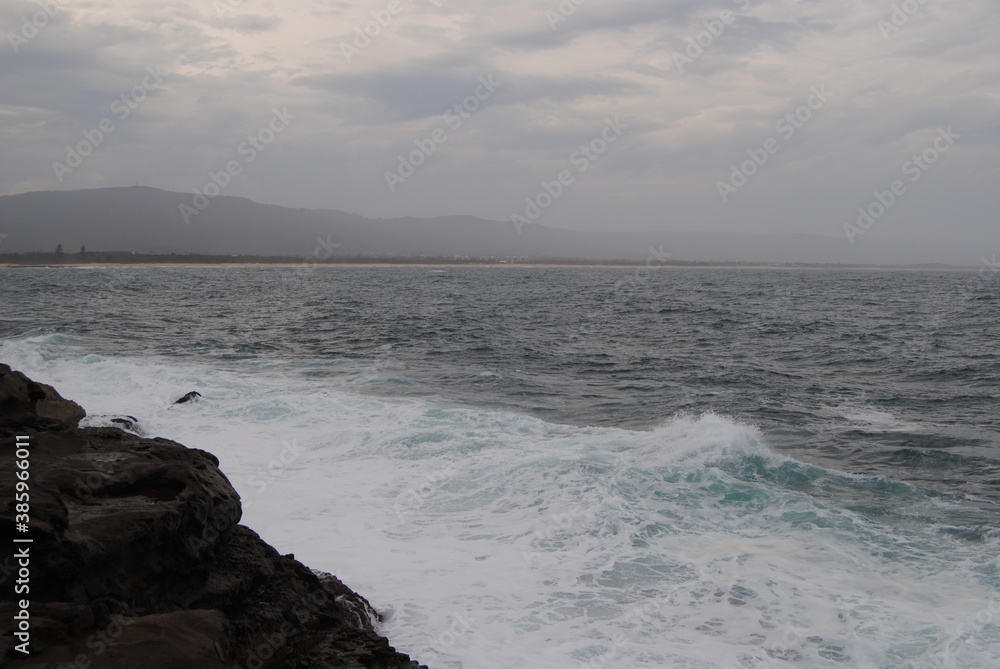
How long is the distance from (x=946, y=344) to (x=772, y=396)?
15301 millimetres

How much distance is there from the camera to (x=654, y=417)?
663 inches

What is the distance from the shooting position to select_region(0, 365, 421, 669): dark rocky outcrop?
4891mm

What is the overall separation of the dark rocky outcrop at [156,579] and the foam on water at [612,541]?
1073 millimetres

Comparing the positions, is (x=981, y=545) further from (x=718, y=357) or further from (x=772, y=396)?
(x=718, y=357)

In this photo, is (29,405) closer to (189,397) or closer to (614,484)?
(189,397)

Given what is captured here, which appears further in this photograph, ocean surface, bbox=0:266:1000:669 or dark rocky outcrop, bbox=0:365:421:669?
ocean surface, bbox=0:266:1000:669

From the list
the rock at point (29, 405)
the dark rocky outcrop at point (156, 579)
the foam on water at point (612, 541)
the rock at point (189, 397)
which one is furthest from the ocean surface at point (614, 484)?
the rock at point (29, 405)

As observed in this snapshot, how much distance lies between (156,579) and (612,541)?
5.50m

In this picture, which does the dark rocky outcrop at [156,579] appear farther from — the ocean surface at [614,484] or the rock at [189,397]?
the rock at [189,397]

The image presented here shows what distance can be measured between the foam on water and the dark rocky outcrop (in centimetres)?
107

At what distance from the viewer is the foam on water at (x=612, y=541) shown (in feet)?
23.4

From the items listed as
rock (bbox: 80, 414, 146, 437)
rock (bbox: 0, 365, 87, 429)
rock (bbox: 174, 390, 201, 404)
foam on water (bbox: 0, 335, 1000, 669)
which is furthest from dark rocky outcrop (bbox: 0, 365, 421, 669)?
rock (bbox: 174, 390, 201, 404)

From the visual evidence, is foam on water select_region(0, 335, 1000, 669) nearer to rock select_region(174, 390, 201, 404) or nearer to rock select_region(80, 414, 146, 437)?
rock select_region(80, 414, 146, 437)

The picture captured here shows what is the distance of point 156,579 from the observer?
5.85 m
